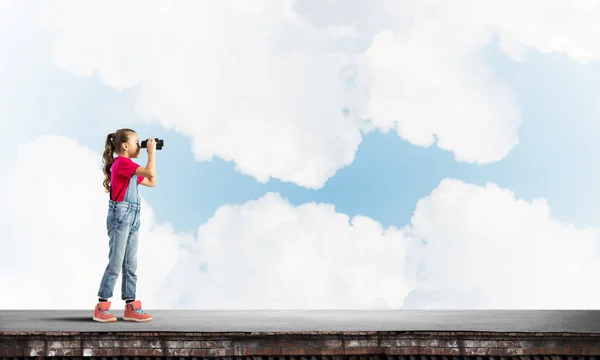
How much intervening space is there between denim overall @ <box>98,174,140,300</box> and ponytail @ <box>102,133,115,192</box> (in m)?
0.37

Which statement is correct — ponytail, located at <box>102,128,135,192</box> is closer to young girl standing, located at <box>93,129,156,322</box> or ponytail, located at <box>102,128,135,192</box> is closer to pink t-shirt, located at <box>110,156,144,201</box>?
young girl standing, located at <box>93,129,156,322</box>

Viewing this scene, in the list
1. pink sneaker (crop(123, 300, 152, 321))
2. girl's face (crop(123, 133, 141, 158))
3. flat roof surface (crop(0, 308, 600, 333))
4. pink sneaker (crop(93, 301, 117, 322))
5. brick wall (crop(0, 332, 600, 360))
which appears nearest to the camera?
brick wall (crop(0, 332, 600, 360))

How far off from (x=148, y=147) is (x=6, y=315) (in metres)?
3.13

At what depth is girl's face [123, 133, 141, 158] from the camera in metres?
10.1

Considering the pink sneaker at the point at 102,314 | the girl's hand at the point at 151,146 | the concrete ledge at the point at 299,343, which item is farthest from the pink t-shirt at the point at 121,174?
the concrete ledge at the point at 299,343

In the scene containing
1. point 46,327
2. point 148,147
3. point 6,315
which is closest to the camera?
point 46,327

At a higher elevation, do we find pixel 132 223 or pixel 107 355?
pixel 132 223

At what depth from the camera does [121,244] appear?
9859mm

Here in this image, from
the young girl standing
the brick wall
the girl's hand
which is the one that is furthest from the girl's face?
the brick wall

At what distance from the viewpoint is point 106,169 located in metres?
10.3

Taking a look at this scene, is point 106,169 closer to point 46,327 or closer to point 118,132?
point 118,132

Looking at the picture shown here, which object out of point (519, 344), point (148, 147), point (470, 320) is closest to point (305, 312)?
point (470, 320)

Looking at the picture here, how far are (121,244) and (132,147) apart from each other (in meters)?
1.21

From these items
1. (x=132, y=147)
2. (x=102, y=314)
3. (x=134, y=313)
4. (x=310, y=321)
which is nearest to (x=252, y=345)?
(x=310, y=321)
